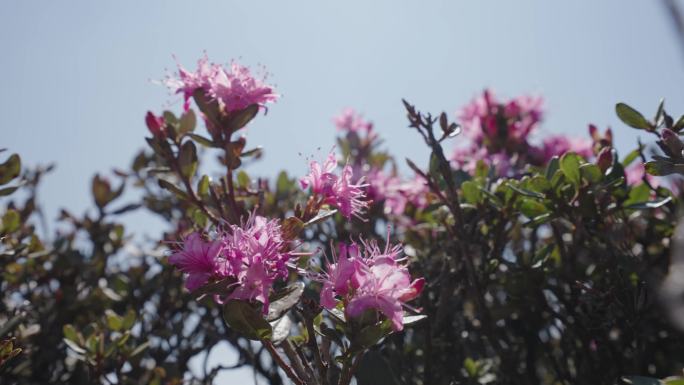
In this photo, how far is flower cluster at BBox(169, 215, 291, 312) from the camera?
1.32 metres

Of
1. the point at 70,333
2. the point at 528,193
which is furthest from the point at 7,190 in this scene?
the point at 528,193

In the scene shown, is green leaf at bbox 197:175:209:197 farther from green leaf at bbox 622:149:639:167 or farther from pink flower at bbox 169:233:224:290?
green leaf at bbox 622:149:639:167

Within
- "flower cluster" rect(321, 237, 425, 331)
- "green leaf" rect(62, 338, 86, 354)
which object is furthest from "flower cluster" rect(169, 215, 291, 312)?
"green leaf" rect(62, 338, 86, 354)

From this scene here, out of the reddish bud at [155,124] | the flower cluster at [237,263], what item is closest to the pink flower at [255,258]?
the flower cluster at [237,263]

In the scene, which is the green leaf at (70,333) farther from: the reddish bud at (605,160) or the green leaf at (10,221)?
the reddish bud at (605,160)

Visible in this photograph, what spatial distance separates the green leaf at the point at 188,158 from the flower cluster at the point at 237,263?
1.51 ft

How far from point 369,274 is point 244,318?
0.30m

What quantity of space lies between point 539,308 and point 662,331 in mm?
490

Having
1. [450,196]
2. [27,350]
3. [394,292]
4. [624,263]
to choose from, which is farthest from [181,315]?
[624,263]

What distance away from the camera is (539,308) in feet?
6.89

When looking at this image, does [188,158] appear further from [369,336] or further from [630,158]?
[630,158]

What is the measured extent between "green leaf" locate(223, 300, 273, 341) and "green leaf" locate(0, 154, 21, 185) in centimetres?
104

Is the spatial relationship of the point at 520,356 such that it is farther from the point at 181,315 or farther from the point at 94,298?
the point at 94,298

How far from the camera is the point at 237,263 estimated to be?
4.42 feet
